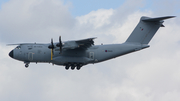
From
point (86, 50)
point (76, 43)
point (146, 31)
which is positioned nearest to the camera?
point (76, 43)

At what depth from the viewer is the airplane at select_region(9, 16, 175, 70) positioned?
2739 cm

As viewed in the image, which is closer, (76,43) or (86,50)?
(76,43)

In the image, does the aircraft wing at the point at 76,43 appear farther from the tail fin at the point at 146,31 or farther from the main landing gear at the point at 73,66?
the tail fin at the point at 146,31

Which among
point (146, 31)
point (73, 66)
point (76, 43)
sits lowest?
point (73, 66)

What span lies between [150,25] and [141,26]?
83cm

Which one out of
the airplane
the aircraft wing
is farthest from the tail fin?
the aircraft wing

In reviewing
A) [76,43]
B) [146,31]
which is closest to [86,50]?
[76,43]

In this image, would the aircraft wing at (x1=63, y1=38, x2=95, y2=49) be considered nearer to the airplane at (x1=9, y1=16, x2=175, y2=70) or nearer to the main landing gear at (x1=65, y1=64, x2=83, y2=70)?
the airplane at (x1=9, y1=16, x2=175, y2=70)

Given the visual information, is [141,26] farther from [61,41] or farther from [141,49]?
[61,41]

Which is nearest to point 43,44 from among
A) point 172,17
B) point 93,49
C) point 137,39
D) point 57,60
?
point 57,60

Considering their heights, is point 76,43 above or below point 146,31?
below

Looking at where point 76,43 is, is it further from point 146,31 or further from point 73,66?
point 146,31

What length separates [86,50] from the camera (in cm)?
2773

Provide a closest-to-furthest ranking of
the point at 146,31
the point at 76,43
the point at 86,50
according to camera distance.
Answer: the point at 76,43
the point at 86,50
the point at 146,31
